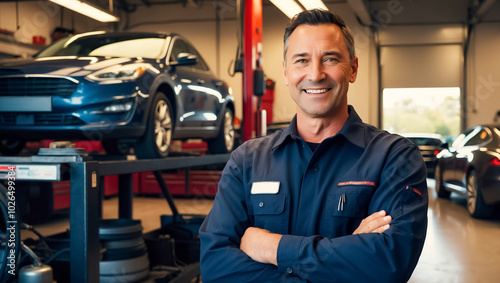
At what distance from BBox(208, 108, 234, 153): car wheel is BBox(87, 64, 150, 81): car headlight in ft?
5.20

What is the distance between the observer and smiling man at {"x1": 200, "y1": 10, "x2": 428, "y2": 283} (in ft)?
4.54

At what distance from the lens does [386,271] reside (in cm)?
135

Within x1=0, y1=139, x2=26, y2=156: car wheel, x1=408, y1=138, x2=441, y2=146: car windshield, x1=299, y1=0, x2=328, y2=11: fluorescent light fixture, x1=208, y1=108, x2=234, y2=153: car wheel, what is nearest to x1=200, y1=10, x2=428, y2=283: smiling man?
x1=0, y1=139, x2=26, y2=156: car wheel

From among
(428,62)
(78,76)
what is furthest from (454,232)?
(428,62)

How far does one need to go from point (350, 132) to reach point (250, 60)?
3021mm

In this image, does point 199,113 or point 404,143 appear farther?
point 199,113

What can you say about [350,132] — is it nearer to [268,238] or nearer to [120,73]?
[268,238]

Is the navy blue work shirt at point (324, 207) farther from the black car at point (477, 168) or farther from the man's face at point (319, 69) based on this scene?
the black car at point (477, 168)

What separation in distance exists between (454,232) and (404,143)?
13.4 feet

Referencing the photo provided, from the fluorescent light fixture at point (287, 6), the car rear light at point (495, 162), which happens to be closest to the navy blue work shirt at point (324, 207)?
the fluorescent light fixture at point (287, 6)

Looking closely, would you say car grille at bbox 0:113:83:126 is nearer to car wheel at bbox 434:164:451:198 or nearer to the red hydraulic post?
the red hydraulic post

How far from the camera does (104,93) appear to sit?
3016 mm

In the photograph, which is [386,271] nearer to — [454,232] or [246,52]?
[246,52]

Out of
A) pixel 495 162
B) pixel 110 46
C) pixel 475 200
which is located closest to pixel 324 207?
pixel 110 46
